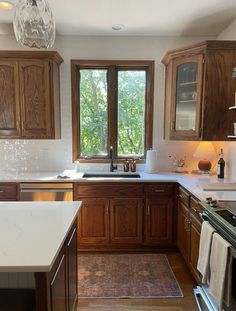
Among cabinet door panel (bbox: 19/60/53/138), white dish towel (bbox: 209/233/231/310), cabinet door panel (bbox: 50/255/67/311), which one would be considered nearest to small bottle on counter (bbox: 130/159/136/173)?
cabinet door panel (bbox: 19/60/53/138)

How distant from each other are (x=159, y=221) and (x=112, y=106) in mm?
1675

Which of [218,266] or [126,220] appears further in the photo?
[126,220]

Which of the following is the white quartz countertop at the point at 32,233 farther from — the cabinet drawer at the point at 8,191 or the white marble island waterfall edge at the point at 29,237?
the cabinet drawer at the point at 8,191

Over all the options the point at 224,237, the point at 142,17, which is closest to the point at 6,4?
the point at 142,17

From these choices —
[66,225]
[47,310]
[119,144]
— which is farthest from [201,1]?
[47,310]

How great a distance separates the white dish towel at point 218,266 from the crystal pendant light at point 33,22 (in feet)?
5.64

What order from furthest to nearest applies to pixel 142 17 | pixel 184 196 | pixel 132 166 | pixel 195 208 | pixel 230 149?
pixel 132 166 < pixel 230 149 < pixel 142 17 < pixel 184 196 < pixel 195 208

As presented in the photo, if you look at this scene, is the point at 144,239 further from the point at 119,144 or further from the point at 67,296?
the point at 67,296

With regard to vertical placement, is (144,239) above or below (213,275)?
below

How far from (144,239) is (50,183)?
52.0 inches

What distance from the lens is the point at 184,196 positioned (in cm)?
275

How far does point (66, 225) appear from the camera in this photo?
1567mm

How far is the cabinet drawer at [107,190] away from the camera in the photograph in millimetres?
3070

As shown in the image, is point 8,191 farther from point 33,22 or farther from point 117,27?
point 117,27
